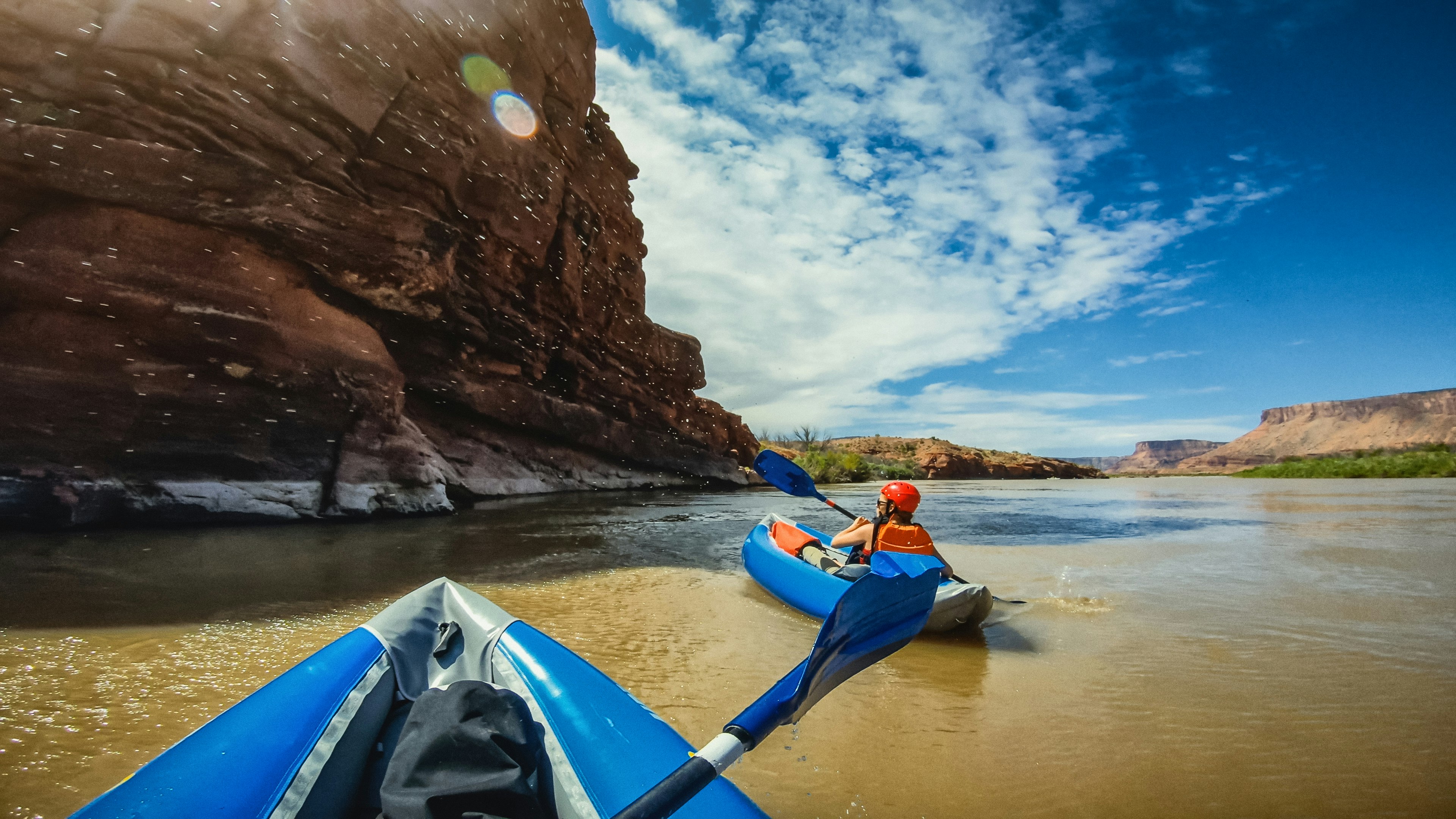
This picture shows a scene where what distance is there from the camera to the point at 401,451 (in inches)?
399

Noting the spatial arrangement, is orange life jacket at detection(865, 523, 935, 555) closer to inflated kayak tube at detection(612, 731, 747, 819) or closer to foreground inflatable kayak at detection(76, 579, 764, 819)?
foreground inflatable kayak at detection(76, 579, 764, 819)

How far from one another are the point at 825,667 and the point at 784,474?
19.9 feet

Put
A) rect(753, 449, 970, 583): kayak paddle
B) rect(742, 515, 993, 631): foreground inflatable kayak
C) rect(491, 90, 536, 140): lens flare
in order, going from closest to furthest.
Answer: rect(742, 515, 993, 631): foreground inflatable kayak
rect(753, 449, 970, 583): kayak paddle
rect(491, 90, 536, 140): lens flare

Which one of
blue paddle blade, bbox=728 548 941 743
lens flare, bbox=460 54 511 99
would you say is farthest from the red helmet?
lens flare, bbox=460 54 511 99

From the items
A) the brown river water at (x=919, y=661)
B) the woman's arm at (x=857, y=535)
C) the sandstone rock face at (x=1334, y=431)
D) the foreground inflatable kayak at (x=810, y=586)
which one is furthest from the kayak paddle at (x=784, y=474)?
the sandstone rock face at (x=1334, y=431)

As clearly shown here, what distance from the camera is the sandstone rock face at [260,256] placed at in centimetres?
721

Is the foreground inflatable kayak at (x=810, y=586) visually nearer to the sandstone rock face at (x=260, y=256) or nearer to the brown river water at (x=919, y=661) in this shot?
the brown river water at (x=919, y=661)

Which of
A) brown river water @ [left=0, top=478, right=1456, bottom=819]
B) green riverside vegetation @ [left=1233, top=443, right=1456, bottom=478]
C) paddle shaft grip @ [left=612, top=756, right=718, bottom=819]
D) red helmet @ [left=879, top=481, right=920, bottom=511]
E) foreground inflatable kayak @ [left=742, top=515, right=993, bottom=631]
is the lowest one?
brown river water @ [left=0, top=478, right=1456, bottom=819]

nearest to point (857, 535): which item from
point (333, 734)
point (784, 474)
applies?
point (784, 474)

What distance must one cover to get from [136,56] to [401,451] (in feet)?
21.5

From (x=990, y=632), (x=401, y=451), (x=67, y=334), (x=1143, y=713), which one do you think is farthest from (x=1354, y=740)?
(x=67, y=334)

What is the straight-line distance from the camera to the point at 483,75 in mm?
12867

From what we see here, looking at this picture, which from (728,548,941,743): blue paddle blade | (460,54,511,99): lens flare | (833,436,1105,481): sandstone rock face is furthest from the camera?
(833,436,1105,481): sandstone rock face

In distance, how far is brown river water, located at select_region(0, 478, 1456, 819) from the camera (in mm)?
2086
